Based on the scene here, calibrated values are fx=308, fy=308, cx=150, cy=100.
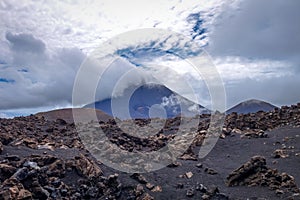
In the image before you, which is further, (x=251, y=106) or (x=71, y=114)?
(x=251, y=106)

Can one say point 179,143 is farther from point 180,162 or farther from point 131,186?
point 131,186

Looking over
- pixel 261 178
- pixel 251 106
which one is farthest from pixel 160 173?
pixel 251 106

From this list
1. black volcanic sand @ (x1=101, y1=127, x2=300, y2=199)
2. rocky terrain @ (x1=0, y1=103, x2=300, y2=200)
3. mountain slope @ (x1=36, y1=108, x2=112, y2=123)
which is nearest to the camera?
rocky terrain @ (x1=0, y1=103, x2=300, y2=200)

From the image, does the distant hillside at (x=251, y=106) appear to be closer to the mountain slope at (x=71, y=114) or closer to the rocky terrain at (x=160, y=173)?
the mountain slope at (x=71, y=114)

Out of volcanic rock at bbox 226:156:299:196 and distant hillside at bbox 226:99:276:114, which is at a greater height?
distant hillside at bbox 226:99:276:114

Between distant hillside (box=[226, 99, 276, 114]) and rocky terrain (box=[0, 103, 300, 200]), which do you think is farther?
distant hillside (box=[226, 99, 276, 114])

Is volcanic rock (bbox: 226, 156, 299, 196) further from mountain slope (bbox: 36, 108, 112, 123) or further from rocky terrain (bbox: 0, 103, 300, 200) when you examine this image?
mountain slope (bbox: 36, 108, 112, 123)

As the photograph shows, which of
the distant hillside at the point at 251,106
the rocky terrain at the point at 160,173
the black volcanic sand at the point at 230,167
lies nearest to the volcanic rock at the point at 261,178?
the rocky terrain at the point at 160,173

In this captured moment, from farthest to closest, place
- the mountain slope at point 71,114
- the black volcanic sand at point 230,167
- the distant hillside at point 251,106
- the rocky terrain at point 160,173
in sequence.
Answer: the distant hillside at point 251,106
the mountain slope at point 71,114
the black volcanic sand at point 230,167
the rocky terrain at point 160,173

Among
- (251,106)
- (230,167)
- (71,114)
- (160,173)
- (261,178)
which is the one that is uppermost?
(251,106)

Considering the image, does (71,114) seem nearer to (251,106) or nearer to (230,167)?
(230,167)

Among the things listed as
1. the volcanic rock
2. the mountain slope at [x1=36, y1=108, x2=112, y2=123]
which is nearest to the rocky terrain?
the volcanic rock

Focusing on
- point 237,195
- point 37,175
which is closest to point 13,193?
point 37,175

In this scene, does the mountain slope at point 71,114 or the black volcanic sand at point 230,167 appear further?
the mountain slope at point 71,114
